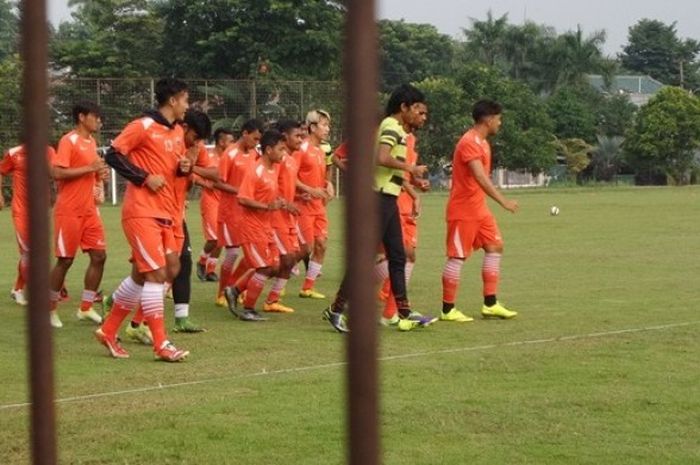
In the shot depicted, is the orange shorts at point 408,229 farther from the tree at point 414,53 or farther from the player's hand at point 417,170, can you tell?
the tree at point 414,53

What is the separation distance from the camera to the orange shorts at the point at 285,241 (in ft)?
45.3

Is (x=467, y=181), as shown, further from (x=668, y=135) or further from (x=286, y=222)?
(x=668, y=135)

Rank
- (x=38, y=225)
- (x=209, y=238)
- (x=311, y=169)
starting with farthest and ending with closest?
(x=209, y=238), (x=311, y=169), (x=38, y=225)

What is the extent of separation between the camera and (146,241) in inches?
403

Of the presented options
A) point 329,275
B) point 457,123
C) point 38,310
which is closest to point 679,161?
point 457,123

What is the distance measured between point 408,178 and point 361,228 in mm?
10596

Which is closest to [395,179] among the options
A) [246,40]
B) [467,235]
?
[467,235]

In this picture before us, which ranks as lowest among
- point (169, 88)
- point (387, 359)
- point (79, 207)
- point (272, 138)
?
point (387, 359)

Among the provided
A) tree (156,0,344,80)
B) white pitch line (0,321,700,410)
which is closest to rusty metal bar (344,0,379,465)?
white pitch line (0,321,700,410)

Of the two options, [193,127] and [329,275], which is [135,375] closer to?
[193,127]

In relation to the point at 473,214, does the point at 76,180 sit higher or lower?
higher

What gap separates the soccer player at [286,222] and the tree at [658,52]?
326 ft

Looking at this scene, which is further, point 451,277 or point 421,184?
point 421,184

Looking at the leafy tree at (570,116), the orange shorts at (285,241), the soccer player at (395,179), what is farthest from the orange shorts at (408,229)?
the leafy tree at (570,116)
